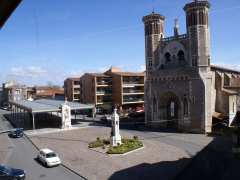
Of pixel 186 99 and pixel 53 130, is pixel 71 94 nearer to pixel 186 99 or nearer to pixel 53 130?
pixel 53 130

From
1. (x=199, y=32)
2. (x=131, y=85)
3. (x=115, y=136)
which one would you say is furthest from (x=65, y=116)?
(x=131, y=85)

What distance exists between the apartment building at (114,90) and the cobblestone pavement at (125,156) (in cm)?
2510

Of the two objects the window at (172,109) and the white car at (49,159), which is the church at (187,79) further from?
the white car at (49,159)

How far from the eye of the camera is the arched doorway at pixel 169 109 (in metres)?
44.2

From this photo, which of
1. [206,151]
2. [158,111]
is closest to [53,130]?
[158,111]

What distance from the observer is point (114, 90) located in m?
68.7

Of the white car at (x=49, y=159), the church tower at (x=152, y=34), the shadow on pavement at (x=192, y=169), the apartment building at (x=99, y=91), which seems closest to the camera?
the shadow on pavement at (x=192, y=169)

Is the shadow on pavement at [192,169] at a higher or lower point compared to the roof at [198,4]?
lower

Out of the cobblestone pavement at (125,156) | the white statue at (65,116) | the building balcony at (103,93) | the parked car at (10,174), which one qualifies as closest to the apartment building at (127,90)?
the building balcony at (103,93)

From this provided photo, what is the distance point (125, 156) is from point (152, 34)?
24775 mm

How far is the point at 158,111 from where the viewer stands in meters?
44.4

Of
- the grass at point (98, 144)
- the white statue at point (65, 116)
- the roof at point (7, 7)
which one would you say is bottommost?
the grass at point (98, 144)

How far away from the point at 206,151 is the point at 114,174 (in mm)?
12235

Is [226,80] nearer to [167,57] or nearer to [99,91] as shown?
[167,57]
